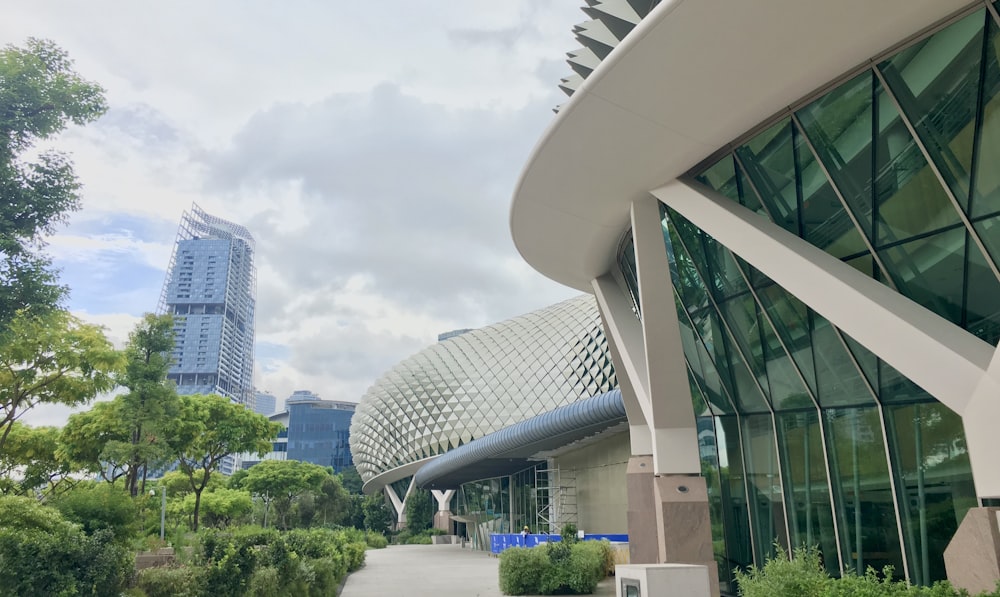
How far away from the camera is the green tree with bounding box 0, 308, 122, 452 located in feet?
83.6

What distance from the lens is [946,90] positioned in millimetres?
9453

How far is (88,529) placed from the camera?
62.6 feet

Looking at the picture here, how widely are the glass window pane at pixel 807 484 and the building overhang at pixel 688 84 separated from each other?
A: 21.2 feet

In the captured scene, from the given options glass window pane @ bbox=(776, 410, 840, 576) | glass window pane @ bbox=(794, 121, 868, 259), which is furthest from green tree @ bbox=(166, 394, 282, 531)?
glass window pane @ bbox=(794, 121, 868, 259)

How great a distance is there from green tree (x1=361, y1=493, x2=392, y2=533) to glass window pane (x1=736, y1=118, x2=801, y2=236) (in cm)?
7738

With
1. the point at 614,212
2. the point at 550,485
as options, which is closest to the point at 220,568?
the point at 614,212

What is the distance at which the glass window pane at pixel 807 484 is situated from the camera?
14.9 m

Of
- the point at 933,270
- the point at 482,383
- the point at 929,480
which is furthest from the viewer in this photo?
the point at 482,383

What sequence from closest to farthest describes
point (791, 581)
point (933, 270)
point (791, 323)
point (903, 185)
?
point (791, 581) → point (903, 185) → point (933, 270) → point (791, 323)

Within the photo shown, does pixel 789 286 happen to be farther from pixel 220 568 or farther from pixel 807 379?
pixel 220 568

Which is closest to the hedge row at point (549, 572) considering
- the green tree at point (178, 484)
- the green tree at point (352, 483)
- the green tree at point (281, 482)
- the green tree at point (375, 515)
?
the green tree at point (281, 482)

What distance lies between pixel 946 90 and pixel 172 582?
1690 cm

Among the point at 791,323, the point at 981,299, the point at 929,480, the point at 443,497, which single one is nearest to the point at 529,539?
the point at 791,323

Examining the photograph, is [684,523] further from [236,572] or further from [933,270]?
[236,572]
